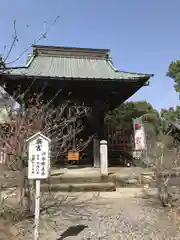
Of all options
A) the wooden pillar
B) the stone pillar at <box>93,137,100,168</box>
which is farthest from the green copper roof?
the stone pillar at <box>93,137,100,168</box>

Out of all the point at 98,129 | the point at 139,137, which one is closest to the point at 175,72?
the point at 139,137

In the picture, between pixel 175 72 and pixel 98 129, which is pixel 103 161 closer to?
pixel 98 129

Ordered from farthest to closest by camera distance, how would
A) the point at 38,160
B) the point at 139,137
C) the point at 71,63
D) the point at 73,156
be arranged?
1. the point at 139,137
2. the point at 71,63
3. the point at 73,156
4. the point at 38,160

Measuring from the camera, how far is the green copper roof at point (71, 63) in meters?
10.4

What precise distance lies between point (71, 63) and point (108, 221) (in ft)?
29.7

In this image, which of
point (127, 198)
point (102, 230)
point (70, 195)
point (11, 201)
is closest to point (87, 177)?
point (70, 195)

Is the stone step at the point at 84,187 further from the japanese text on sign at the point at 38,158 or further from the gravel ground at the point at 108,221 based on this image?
the japanese text on sign at the point at 38,158

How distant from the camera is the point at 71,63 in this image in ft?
39.4

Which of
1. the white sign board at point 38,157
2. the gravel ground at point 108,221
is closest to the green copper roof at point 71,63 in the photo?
the gravel ground at point 108,221

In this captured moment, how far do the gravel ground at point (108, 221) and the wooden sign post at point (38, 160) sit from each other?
3.11 ft

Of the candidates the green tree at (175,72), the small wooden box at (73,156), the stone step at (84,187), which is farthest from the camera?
the green tree at (175,72)

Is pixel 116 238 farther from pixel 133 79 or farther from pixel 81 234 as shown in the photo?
pixel 133 79

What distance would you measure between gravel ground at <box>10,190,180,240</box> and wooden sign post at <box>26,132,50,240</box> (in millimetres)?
949

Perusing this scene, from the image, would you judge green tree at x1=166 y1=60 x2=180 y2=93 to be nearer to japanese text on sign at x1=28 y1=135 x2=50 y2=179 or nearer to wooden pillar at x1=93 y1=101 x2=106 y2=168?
wooden pillar at x1=93 y1=101 x2=106 y2=168
